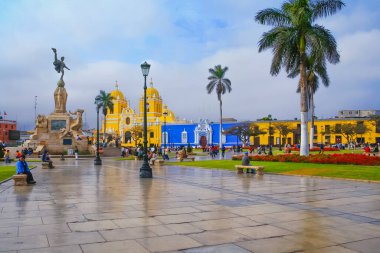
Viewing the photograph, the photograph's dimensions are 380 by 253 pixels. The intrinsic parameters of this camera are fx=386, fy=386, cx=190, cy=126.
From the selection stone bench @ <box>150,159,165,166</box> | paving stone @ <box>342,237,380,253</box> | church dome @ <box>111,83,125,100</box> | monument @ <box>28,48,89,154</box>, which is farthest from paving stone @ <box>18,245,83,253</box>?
→ church dome @ <box>111,83,125,100</box>

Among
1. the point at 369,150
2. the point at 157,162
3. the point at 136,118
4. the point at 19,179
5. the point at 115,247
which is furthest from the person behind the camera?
the point at 136,118

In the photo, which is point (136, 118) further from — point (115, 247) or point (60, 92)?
point (115, 247)

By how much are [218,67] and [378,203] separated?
164 ft

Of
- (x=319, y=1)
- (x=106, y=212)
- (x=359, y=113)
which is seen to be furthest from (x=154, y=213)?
(x=359, y=113)

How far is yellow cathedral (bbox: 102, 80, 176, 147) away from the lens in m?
88.1

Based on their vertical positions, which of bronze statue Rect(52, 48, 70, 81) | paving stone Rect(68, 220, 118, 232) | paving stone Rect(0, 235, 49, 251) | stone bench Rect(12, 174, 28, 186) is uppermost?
bronze statue Rect(52, 48, 70, 81)

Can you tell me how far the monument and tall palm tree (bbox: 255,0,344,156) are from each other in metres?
28.5

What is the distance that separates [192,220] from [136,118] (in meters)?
88.7

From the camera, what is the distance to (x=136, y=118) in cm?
9469

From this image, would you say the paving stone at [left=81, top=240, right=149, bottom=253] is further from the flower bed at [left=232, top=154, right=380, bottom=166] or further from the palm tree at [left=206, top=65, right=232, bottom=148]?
the palm tree at [left=206, top=65, right=232, bottom=148]

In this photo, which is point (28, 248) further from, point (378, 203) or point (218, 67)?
point (218, 67)

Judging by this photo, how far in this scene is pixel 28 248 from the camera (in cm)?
518

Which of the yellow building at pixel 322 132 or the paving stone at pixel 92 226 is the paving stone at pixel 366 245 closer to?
the paving stone at pixel 92 226

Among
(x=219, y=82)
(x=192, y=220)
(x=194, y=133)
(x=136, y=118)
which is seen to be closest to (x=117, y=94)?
(x=136, y=118)
